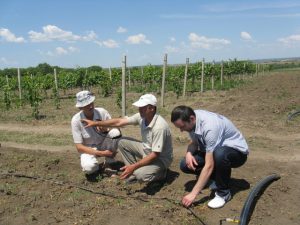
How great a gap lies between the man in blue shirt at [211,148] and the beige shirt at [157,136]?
11.5 inches

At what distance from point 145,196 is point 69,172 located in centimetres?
165

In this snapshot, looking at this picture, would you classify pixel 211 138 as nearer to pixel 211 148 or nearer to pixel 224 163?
pixel 211 148

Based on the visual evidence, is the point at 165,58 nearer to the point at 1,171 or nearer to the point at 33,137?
the point at 33,137

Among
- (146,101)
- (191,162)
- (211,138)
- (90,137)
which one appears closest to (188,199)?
(191,162)

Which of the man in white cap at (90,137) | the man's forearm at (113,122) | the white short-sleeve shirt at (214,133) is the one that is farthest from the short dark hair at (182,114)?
the man in white cap at (90,137)

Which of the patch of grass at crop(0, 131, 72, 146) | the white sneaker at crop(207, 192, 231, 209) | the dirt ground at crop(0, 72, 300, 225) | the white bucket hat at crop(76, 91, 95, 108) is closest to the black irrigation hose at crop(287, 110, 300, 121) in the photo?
the dirt ground at crop(0, 72, 300, 225)

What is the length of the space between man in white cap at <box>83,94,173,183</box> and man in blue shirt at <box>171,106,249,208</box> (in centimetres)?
33

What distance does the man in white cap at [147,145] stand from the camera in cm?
460

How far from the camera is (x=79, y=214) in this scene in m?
4.33

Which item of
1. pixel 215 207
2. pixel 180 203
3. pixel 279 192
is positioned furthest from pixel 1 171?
pixel 279 192

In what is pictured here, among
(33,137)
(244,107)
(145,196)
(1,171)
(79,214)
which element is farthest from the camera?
(244,107)

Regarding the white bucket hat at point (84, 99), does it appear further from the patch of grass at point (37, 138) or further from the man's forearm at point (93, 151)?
A: the patch of grass at point (37, 138)

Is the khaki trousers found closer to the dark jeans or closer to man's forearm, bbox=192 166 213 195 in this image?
the dark jeans

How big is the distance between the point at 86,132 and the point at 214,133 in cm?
199
